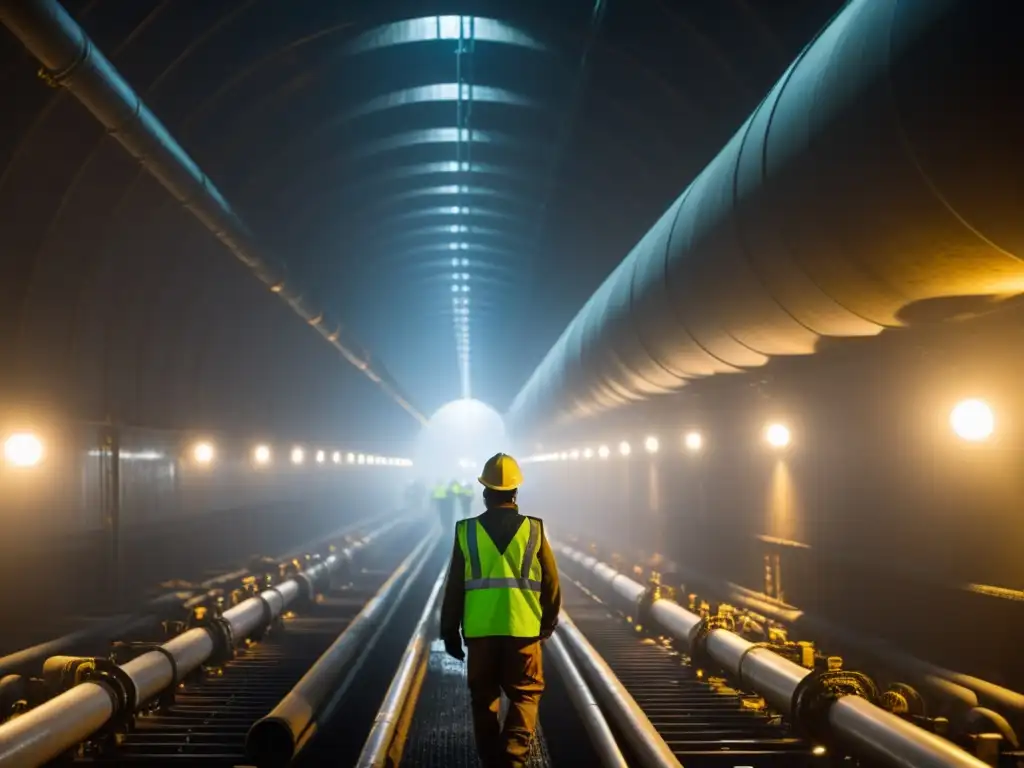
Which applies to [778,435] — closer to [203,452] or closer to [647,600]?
[647,600]

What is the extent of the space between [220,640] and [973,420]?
7907 mm

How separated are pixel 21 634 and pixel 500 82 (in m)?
9.42

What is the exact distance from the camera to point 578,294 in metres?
23.6

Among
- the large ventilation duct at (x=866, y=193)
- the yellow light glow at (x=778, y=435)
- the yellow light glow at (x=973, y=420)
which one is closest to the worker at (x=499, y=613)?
the large ventilation duct at (x=866, y=193)

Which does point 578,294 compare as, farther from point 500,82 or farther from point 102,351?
point 102,351

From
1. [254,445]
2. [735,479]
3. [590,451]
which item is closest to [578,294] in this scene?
[590,451]

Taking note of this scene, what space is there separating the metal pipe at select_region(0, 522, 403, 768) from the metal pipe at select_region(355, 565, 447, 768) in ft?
5.95

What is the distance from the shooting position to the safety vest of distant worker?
5.39 m

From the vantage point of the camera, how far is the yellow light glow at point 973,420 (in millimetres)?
6309

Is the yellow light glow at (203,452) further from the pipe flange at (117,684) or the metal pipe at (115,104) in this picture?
the pipe flange at (117,684)

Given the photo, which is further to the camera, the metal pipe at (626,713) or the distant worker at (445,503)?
the distant worker at (445,503)

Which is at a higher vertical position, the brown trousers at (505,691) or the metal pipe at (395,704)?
the brown trousers at (505,691)

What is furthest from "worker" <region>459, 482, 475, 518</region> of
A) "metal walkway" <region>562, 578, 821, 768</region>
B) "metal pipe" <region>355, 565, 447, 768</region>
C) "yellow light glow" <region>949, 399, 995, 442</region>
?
"yellow light glow" <region>949, 399, 995, 442</region>

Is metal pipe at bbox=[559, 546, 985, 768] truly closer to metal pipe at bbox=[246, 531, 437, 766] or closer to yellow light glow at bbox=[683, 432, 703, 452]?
metal pipe at bbox=[246, 531, 437, 766]
